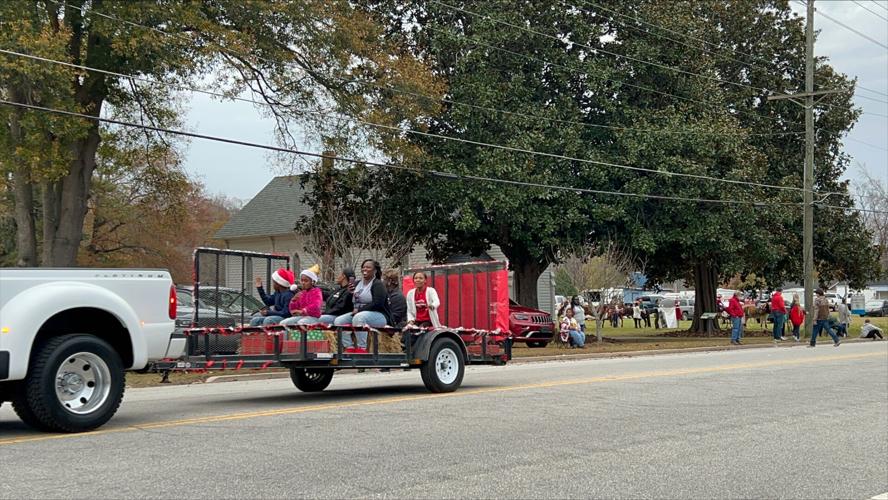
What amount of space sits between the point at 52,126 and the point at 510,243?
1716 centimetres

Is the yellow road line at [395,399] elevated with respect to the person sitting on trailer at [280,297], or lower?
lower

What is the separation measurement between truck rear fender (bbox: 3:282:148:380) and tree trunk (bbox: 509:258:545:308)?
26.9m

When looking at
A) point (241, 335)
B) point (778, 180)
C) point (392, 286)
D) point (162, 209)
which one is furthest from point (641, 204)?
point (241, 335)

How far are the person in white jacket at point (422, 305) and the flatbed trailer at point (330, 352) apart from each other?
0.83 feet

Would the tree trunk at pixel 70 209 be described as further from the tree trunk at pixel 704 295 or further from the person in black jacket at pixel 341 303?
the tree trunk at pixel 704 295

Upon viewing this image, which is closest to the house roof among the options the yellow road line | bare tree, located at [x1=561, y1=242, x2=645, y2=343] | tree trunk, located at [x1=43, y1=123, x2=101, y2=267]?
bare tree, located at [x1=561, y1=242, x2=645, y2=343]

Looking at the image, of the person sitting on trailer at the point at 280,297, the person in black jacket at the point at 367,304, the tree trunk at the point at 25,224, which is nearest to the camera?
the person in black jacket at the point at 367,304

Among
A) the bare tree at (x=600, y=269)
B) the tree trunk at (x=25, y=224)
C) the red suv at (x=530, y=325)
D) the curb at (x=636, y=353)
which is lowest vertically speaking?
the curb at (x=636, y=353)

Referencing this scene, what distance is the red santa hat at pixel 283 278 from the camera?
496 inches

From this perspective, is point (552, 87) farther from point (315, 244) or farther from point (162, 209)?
point (162, 209)

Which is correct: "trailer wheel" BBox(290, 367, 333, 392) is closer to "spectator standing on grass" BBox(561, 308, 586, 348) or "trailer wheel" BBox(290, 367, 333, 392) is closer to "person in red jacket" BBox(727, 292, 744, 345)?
"spectator standing on grass" BBox(561, 308, 586, 348)

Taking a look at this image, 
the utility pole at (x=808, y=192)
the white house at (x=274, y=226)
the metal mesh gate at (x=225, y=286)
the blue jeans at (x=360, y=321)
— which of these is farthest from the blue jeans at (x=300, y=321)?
the white house at (x=274, y=226)

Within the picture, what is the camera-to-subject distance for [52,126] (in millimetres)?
21641

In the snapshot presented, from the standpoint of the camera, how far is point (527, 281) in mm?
36125
